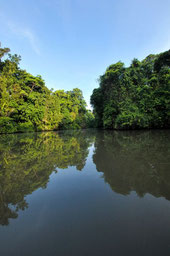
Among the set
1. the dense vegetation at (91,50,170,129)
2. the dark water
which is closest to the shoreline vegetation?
the dense vegetation at (91,50,170,129)

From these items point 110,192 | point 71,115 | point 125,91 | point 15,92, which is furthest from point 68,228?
point 71,115

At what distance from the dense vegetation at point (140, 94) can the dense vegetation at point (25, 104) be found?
37.7 feet

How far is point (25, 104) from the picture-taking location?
18.3m

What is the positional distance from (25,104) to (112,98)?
13865 mm

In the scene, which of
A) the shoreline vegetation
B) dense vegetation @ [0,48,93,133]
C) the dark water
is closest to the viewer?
the dark water

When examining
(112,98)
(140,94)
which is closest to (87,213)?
(140,94)

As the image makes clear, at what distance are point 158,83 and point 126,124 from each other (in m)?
6.08

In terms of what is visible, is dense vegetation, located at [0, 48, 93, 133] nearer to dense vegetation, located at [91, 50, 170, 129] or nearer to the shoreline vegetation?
the shoreline vegetation

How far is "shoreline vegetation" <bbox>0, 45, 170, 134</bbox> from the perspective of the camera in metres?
13.0

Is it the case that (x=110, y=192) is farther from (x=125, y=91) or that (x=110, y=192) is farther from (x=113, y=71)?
(x=113, y=71)

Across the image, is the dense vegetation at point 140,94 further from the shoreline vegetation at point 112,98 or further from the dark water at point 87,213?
the dark water at point 87,213

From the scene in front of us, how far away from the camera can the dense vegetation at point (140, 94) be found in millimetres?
12727

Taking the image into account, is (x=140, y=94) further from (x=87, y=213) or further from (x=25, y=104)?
(x=25, y=104)

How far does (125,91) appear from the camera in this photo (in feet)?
49.7
